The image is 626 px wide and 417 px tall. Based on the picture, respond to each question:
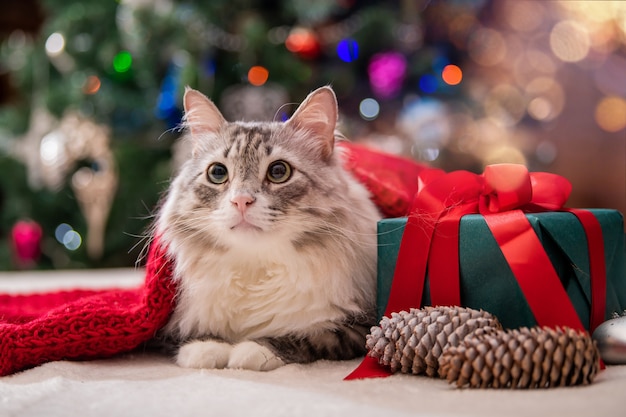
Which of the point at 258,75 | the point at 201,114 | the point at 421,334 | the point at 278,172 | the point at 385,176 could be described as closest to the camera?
the point at 421,334

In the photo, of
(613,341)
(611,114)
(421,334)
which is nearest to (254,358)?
(421,334)

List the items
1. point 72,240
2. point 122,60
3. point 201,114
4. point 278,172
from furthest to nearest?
point 72,240 < point 122,60 < point 201,114 < point 278,172

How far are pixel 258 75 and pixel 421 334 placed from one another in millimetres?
1857

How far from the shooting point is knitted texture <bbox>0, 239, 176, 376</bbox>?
3.76ft

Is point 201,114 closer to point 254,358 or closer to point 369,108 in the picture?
point 254,358

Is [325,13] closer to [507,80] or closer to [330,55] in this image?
[330,55]

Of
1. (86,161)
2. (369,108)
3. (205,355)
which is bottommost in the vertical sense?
(205,355)

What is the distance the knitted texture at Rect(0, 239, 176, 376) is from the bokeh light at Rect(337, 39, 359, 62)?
1636 millimetres

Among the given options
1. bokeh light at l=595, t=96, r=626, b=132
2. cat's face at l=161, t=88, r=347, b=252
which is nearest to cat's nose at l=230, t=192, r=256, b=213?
cat's face at l=161, t=88, r=347, b=252

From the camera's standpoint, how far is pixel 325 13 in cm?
248

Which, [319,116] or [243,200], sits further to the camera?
[319,116]

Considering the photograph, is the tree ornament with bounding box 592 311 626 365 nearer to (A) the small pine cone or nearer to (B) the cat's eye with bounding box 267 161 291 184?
(A) the small pine cone

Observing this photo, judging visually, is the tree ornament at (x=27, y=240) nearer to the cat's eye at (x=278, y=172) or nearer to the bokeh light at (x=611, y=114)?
the cat's eye at (x=278, y=172)

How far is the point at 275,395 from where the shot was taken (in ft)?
2.93
